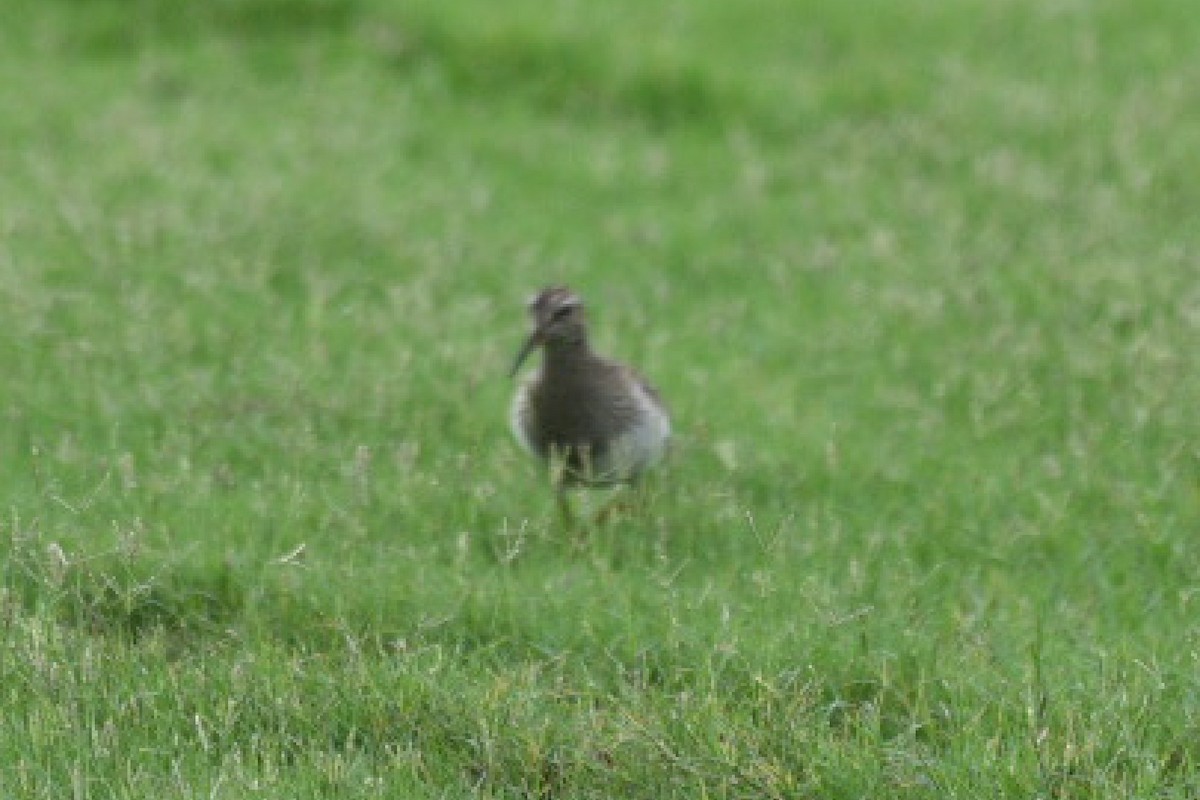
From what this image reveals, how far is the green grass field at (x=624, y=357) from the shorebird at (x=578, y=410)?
0.91 feet

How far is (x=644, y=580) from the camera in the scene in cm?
811

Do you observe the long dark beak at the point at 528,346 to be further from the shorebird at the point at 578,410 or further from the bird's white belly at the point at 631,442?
the bird's white belly at the point at 631,442

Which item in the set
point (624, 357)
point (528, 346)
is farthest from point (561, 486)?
point (624, 357)

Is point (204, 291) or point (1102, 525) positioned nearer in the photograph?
point (1102, 525)

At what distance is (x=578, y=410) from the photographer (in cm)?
916

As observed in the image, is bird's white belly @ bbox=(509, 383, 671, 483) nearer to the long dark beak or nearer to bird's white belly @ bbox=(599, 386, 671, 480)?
bird's white belly @ bbox=(599, 386, 671, 480)

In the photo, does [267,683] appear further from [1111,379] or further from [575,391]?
[1111,379]

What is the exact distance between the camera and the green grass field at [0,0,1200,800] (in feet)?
22.2

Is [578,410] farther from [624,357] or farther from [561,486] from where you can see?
[624,357]

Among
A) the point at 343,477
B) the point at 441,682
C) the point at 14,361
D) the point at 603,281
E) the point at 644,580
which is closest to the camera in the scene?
the point at 441,682

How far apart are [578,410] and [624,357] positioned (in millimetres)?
2112

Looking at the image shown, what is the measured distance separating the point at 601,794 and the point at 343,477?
2.80 m

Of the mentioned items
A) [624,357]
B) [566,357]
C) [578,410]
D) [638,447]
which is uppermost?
[566,357]

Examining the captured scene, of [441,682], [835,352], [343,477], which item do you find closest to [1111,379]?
[835,352]
